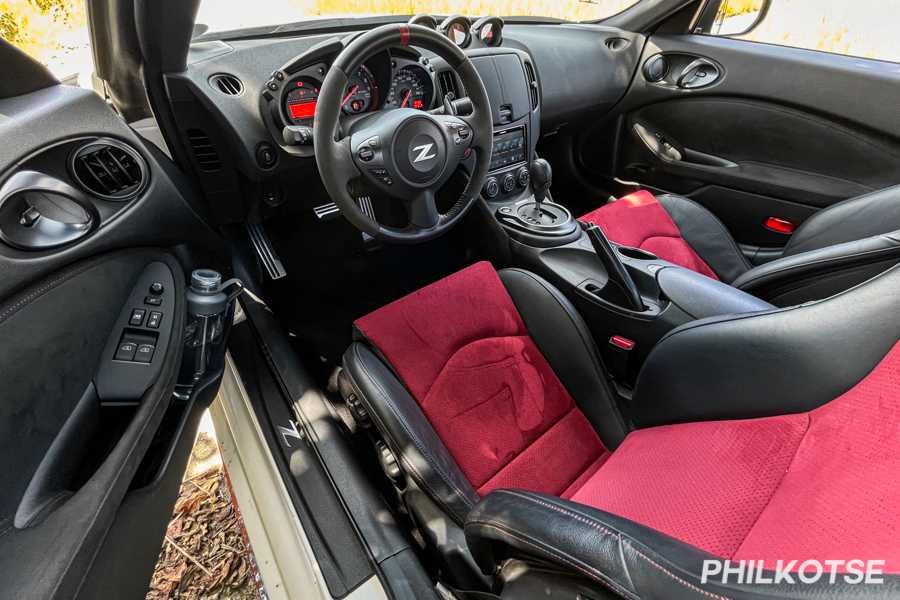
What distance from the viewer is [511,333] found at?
1.34 m

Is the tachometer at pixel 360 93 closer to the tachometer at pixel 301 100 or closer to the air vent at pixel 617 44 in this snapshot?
the tachometer at pixel 301 100

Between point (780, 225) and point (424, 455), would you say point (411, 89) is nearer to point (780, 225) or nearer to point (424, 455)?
point (424, 455)

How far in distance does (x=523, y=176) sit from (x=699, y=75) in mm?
935

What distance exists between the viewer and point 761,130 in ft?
6.72

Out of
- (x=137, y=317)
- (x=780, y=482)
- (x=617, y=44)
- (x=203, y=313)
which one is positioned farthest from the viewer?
(x=617, y=44)

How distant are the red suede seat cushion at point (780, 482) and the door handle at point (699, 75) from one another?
1.76 m

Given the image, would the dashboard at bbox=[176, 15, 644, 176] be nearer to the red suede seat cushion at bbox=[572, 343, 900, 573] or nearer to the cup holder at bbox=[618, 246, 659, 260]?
the cup holder at bbox=[618, 246, 659, 260]

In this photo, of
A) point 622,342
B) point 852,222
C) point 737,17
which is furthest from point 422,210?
point 737,17

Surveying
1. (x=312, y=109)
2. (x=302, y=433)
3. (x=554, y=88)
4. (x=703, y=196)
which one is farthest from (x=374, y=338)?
(x=703, y=196)

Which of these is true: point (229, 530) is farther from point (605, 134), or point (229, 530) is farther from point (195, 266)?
point (605, 134)

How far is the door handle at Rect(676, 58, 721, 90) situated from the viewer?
212 centimetres

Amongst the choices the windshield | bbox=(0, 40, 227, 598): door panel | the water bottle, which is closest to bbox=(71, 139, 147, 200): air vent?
bbox=(0, 40, 227, 598): door panel

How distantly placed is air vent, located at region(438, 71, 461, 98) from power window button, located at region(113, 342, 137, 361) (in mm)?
1085

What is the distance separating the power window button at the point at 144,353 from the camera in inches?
41.2
